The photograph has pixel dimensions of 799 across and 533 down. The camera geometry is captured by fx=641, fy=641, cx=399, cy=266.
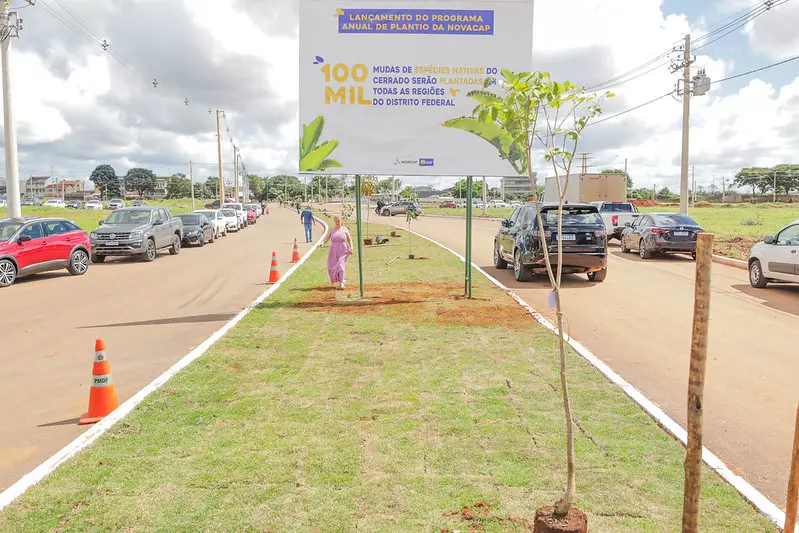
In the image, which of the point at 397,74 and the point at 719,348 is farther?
the point at 397,74

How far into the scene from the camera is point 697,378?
2781 millimetres

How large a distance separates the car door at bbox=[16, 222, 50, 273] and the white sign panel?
8526mm

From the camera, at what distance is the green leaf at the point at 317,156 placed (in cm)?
1171

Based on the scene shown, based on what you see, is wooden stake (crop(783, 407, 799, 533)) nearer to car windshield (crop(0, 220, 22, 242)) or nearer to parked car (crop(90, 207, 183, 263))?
car windshield (crop(0, 220, 22, 242))

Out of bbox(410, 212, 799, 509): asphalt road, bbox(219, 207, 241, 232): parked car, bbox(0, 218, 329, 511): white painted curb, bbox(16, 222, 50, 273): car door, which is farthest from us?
bbox(219, 207, 241, 232): parked car

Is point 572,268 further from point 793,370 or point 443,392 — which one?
point 443,392

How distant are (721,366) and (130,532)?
647 centimetres

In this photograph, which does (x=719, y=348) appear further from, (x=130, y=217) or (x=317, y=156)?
(x=130, y=217)

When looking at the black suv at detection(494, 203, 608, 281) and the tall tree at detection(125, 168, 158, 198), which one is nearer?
the black suv at detection(494, 203, 608, 281)

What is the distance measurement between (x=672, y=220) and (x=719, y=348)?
14.9m

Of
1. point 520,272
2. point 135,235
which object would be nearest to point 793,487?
point 520,272

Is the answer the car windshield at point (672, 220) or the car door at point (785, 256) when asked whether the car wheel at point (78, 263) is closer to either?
the car door at point (785, 256)

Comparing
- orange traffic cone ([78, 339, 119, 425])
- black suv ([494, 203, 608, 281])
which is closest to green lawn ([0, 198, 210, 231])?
black suv ([494, 203, 608, 281])

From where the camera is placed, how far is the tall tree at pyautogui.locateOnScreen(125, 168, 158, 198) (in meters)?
180
